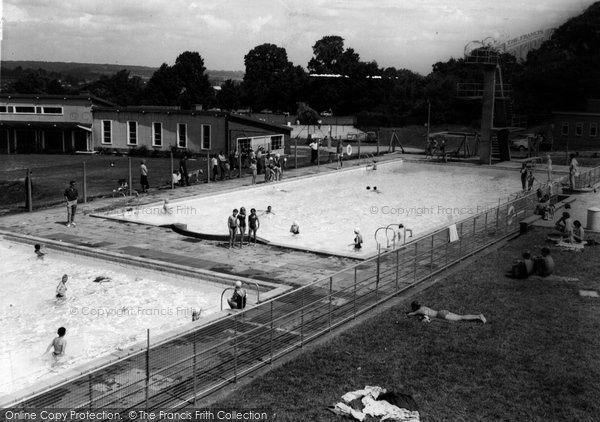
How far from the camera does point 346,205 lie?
110 ft

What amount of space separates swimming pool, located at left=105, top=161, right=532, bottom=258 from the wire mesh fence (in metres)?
3.96

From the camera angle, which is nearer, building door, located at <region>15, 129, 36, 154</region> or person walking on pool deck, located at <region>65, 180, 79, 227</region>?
person walking on pool deck, located at <region>65, 180, 79, 227</region>

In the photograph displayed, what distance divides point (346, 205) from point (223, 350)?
2145 cm

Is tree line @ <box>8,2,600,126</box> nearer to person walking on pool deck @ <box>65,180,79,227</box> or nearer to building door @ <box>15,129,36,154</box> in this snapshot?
building door @ <box>15,129,36,154</box>

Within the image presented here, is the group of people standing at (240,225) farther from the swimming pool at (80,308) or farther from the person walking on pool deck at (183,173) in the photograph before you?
the person walking on pool deck at (183,173)

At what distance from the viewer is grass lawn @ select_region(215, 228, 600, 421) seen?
37.2 ft

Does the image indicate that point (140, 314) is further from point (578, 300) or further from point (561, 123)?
point (561, 123)

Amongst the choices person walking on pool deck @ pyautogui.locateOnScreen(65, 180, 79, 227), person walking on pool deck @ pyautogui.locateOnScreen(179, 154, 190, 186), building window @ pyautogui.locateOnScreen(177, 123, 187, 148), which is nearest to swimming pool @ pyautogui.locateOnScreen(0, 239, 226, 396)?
person walking on pool deck @ pyautogui.locateOnScreen(65, 180, 79, 227)

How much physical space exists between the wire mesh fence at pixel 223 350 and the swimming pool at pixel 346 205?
396 centimetres

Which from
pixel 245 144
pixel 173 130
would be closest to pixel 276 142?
pixel 245 144

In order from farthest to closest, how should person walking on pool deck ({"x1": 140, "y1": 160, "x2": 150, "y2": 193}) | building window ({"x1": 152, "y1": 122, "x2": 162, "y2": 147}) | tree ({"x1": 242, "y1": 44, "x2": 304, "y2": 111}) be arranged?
tree ({"x1": 242, "y1": 44, "x2": 304, "y2": 111}), building window ({"x1": 152, "y1": 122, "x2": 162, "y2": 147}), person walking on pool deck ({"x1": 140, "y1": 160, "x2": 150, "y2": 193})

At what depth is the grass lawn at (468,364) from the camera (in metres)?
11.3

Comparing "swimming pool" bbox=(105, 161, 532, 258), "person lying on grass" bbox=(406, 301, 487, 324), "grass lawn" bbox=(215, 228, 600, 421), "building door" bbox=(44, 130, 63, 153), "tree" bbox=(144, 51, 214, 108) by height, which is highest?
"tree" bbox=(144, 51, 214, 108)

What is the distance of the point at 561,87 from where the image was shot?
2864 inches
